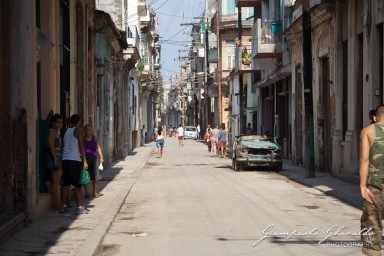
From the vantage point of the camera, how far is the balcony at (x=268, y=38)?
31.4 metres

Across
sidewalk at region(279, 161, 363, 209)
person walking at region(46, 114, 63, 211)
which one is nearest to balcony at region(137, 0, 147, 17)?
sidewalk at region(279, 161, 363, 209)

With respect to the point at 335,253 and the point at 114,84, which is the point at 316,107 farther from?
the point at 335,253

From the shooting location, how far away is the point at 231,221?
1147cm

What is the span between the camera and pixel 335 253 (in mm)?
8539

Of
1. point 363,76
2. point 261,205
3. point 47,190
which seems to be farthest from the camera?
point 363,76

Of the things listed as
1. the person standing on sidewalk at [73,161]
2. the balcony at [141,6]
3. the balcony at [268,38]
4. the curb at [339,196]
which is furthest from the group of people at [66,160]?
the balcony at [141,6]

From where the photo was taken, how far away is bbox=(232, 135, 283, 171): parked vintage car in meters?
25.4

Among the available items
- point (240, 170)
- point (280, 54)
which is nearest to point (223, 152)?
point (280, 54)

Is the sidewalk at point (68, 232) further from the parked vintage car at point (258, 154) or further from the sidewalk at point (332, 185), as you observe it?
the parked vintage car at point (258, 154)

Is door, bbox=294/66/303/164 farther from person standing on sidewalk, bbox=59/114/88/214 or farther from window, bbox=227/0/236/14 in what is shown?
window, bbox=227/0/236/14

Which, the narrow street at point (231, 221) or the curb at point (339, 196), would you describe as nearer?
the narrow street at point (231, 221)

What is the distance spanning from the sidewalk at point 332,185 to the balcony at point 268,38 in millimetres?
8231

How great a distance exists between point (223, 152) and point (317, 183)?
55.2 ft

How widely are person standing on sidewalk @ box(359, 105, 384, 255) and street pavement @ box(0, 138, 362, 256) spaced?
4.52 feet
